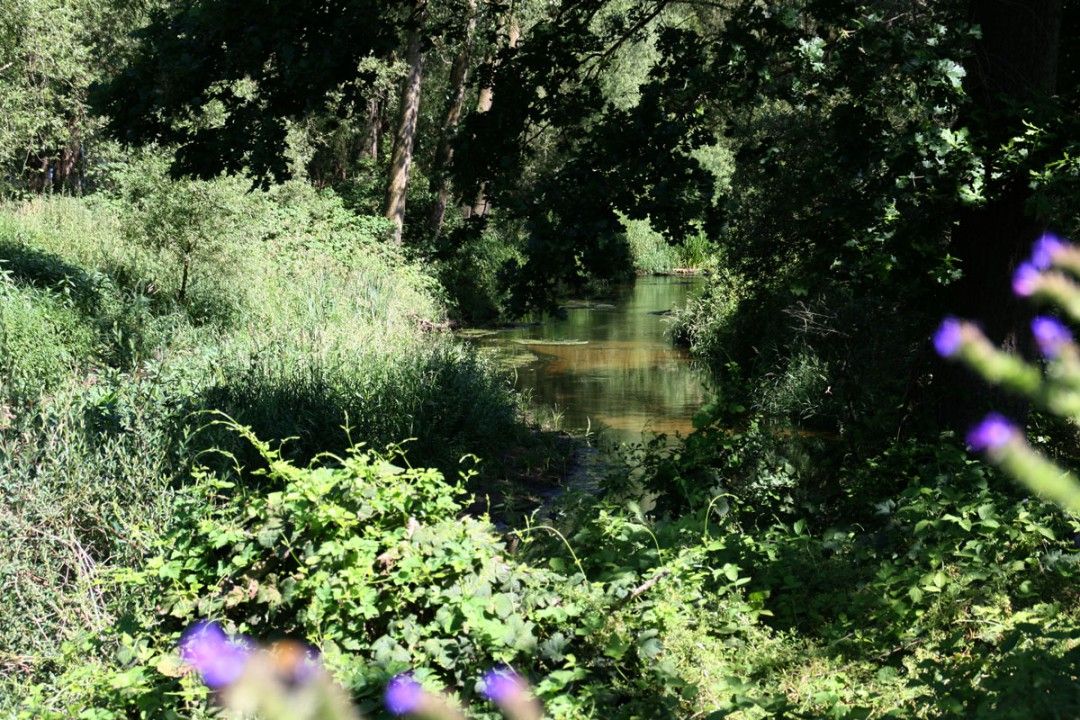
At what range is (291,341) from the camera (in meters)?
10.3

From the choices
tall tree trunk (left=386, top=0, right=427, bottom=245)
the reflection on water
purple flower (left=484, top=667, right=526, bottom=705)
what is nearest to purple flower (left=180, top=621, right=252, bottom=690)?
purple flower (left=484, top=667, right=526, bottom=705)

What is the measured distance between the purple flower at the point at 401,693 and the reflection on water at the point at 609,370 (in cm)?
592

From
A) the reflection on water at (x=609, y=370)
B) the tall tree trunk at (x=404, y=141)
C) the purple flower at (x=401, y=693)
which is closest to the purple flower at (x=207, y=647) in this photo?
the purple flower at (x=401, y=693)

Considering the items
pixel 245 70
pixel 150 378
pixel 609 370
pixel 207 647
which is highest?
pixel 245 70

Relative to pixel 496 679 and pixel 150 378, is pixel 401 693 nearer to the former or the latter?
pixel 496 679

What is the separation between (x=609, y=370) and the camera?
664 inches

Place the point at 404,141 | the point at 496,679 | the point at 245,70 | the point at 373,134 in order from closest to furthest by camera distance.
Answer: the point at 496,679 < the point at 245,70 < the point at 404,141 < the point at 373,134

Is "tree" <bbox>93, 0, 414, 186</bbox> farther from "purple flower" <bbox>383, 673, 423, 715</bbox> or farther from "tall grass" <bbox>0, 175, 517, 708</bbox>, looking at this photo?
"purple flower" <bbox>383, 673, 423, 715</bbox>

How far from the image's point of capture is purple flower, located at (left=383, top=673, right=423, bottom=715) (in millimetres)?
3172

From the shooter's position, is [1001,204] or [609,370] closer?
[1001,204]

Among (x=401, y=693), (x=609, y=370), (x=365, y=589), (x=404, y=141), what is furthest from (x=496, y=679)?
(x=404, y=141)

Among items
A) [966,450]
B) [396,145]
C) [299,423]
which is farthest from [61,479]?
[396,145]

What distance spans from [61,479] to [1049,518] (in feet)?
17.2

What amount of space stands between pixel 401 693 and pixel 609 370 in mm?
13725
